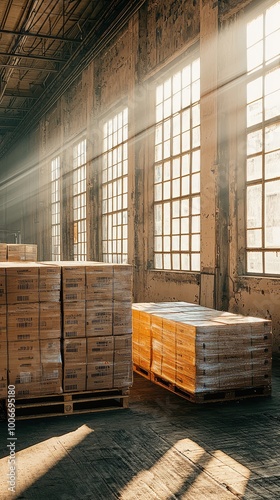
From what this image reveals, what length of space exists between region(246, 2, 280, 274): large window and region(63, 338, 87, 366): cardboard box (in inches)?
146

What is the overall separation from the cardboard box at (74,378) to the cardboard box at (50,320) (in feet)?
1.14

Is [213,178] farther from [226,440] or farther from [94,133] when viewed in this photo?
[94,133]

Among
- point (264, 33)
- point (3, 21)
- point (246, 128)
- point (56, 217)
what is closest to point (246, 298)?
point (246, 128)

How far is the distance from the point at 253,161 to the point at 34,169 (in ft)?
54.2

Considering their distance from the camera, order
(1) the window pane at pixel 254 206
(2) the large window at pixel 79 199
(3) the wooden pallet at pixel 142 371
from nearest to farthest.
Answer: (3) the wooden pallet at pixel 142 371 < (1) the window pane at pixel 254 206 < (2) the large window at pixel 79 199

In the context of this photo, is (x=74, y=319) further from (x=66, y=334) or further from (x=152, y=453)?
(x=152, y=453)

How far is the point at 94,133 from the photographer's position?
1567 cm

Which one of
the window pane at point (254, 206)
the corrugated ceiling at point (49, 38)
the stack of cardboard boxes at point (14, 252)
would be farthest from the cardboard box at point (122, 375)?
the corrugated ceiling at point (49, 38)

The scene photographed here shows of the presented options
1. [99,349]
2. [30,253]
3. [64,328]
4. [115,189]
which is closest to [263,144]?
[99,349]

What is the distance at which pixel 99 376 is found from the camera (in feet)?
17.3

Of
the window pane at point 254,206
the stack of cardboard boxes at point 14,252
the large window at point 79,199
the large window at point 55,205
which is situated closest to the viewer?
the window pane at point 254,206

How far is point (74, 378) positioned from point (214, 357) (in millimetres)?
1456

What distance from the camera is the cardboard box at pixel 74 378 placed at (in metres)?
5.14

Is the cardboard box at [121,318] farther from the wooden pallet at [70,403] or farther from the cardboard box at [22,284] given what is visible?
the cardboard box at [22,284]
